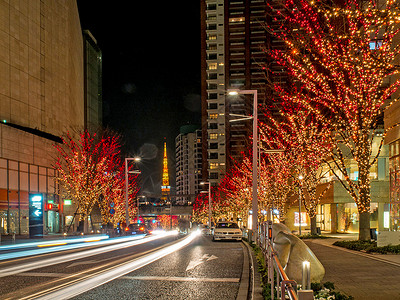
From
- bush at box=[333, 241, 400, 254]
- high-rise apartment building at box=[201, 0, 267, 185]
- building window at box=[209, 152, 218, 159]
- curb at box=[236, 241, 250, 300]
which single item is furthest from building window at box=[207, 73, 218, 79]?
curb at box=[236, 241, 250, 300]

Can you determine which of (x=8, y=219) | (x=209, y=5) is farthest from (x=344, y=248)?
(x=209, y=5)

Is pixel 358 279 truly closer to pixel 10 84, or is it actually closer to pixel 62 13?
pixel 10 84

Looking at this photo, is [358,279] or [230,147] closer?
[358,279]

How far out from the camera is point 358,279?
11867mm

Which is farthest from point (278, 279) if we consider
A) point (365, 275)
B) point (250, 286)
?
point (365, 275)

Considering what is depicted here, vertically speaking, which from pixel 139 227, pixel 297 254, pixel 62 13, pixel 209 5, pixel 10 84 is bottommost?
pixel 139 227

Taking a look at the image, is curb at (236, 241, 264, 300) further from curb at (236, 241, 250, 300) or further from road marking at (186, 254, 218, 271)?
road marking at (186, 254, 218, 271)

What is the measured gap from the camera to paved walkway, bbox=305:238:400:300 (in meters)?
9.78

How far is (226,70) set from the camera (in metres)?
119

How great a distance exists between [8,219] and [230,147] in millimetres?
80733

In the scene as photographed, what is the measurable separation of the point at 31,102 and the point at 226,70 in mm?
77111

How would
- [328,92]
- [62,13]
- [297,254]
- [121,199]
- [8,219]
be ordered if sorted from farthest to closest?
[121,199] < [62,13] < [8,219] < [328,92] < [297,254]

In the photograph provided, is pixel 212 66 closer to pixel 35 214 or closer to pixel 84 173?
pixel 84 173

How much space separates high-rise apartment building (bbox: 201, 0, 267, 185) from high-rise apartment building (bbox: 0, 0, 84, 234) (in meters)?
62.7
